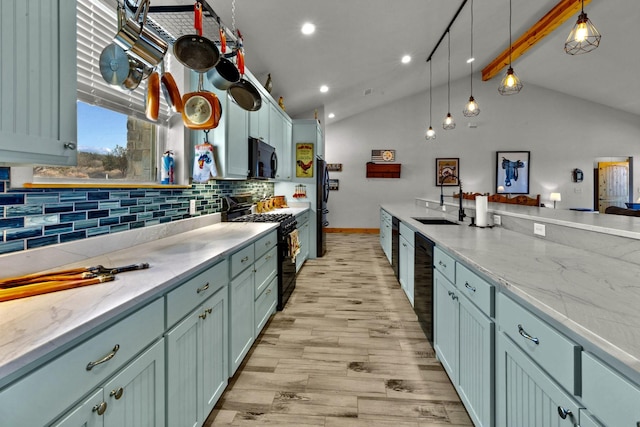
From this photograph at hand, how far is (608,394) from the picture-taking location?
66 centimetres

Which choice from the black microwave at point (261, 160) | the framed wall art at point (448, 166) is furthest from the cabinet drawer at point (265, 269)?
the framed wall art at point (448, 166)

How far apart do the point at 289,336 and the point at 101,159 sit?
1797mm

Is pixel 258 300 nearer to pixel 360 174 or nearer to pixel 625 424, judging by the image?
pixel 625 424

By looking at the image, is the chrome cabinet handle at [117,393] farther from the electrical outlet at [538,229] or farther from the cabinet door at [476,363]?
the electrical outlet at [538,229]

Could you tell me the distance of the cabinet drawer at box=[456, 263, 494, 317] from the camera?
1.20 meters

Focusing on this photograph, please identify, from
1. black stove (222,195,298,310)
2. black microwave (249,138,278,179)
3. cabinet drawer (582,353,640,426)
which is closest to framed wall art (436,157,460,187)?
black microwave (249,138,278,179)

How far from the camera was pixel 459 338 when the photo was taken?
5.12 feet

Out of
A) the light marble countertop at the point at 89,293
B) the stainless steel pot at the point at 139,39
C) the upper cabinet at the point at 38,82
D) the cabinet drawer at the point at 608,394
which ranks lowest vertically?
the cabinet drawer at the point at 608,394

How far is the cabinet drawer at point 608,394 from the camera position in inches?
23.8

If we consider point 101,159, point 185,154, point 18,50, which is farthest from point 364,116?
point 18,50

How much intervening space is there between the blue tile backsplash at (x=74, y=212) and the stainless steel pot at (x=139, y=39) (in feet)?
2.30

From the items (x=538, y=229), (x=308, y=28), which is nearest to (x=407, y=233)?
(x=538, y=229)

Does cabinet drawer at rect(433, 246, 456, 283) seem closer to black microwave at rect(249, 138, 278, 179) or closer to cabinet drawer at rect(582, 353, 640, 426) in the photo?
cabinet drawer at rect(582, 353, 640, 426)

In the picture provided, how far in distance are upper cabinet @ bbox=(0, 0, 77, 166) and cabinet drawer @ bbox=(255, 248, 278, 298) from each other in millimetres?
1439
